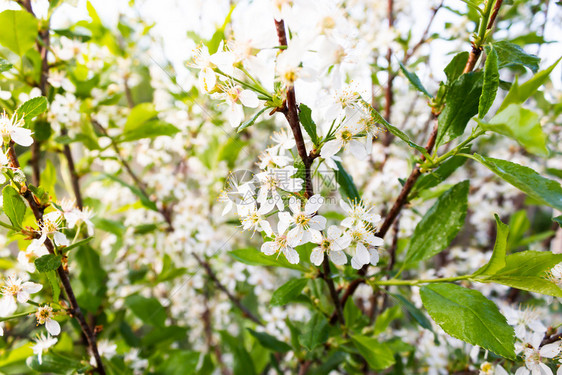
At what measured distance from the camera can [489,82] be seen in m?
0.46

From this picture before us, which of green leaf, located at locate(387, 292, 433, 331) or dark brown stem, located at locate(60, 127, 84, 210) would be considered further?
dark brown stem, located at locate(60, 127, 84, 210)

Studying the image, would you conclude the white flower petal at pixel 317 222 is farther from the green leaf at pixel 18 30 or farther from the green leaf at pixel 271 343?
the green leaf at pixel 18 30

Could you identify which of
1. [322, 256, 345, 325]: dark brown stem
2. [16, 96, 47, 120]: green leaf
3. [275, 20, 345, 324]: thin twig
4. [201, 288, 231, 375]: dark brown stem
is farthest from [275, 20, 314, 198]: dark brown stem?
[201, 288, 231, 375]: dark brown stem

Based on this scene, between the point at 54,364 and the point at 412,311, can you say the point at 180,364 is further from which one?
the point at 412,311

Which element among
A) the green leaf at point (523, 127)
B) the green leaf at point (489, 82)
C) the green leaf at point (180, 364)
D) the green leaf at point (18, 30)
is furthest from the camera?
the green leaf at point (180, 364)

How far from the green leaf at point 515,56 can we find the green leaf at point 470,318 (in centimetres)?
32

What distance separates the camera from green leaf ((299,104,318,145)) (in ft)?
1.62

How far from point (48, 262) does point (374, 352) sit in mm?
529

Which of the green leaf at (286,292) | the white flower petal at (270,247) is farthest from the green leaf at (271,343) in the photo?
the white flower petal at (270,247)

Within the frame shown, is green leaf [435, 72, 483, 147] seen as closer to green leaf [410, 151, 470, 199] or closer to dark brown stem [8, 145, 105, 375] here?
green leaf [410, 151, 470, 199]

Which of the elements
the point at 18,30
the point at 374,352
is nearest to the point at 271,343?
the point at 374,352

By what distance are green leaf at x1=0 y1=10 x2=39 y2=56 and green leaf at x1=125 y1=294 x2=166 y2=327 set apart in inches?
24.6

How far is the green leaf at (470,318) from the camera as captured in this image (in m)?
0.48

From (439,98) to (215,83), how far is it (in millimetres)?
345
